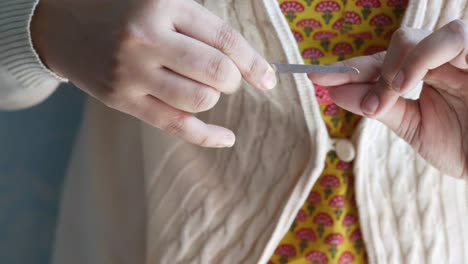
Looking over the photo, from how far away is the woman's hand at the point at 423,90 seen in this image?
51 centimetres

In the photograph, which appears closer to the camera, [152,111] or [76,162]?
[152,111]

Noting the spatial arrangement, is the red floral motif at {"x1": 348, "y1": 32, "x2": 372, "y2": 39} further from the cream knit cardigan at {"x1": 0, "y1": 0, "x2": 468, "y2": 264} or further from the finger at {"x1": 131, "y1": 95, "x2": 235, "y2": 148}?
the finger at {"x1": 131, "y1": 95, "x2": 235, "y2": 148}

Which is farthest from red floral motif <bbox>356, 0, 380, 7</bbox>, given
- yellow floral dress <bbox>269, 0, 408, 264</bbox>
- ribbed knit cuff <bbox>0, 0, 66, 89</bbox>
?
ribbed knit cuff <bbox>0, 0, 66, 89</bbox>

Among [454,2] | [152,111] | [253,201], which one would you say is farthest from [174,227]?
[454,2]

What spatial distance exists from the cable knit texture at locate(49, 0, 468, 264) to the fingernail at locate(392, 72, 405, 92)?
128 millimetres

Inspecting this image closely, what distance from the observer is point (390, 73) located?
21.0 inches

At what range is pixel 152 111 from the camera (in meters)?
0.53

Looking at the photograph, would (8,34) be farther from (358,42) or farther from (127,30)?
(358,42)

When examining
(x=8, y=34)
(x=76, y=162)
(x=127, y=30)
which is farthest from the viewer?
(x=76, y=162)

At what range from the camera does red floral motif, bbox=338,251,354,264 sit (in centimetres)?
67

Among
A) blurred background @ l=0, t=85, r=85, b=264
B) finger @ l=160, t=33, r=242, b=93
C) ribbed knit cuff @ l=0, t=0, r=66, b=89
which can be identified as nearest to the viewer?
finger @ l=160, t=33, r=242, b=93

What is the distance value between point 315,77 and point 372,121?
13 cm

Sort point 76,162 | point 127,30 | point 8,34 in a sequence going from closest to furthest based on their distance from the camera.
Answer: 1. point 127,30
2. point 8,34
3. point 76,162

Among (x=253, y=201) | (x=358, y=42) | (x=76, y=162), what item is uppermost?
(x=358, y=42)
